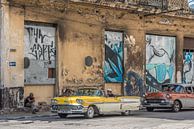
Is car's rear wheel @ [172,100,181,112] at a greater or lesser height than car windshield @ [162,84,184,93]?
lesser

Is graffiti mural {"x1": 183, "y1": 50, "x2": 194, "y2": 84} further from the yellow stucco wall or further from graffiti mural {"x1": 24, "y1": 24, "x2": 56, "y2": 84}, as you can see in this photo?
the yellow stucco wall

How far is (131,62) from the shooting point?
34.6m

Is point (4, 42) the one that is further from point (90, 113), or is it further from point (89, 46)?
point (90, 113)

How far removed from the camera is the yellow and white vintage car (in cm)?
2227

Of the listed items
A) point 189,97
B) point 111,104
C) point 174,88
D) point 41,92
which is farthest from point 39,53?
point 189,97

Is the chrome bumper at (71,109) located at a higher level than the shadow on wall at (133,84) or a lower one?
lower

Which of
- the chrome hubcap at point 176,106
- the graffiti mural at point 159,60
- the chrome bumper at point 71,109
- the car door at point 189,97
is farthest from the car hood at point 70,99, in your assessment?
the graffiti mural at point 159,60

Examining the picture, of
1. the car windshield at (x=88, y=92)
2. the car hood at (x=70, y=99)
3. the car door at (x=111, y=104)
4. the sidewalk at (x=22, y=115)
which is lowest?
the sidewalk at (x=22, y=115)

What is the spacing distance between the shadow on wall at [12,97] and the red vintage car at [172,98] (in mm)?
6950

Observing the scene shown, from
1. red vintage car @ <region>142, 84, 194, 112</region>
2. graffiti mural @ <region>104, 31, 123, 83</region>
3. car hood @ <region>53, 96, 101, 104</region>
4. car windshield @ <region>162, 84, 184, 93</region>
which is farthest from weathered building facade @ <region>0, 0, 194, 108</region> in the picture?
car hood @ <region>53, 96, 101, 104</region>

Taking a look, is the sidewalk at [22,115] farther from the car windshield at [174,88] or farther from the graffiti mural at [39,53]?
the car windshield at [174,88]

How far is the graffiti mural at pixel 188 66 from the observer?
39.7 meters

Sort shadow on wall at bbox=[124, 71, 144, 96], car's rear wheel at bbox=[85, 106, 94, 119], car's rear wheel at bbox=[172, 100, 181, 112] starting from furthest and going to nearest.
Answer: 1. shadow on wall at bbox=[124, 71, 144, 96]
2. car's rear wheel at bbox=[172, 100, 181, 112]
3. car's rear wheel at bbox=[85, 106, 94, 119]

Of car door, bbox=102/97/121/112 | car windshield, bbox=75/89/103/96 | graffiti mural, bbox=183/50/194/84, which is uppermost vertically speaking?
graffiti mural, bbox=183/50/194/84
